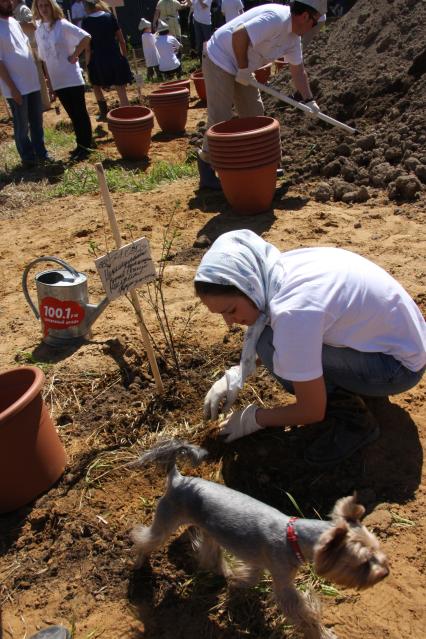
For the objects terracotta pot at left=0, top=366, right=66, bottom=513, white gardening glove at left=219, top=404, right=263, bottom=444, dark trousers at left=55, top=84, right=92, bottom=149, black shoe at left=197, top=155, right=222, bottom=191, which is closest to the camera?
terracotta pot at left=0, top=366, right=66, bottom=513

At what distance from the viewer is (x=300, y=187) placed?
5.61m

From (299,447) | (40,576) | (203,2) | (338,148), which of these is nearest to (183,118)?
(338,148)

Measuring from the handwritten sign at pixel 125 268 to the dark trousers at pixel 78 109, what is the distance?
5.07m

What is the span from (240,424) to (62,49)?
604cm

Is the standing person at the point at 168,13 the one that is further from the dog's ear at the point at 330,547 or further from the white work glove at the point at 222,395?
the dog's ear at the point at 330,547

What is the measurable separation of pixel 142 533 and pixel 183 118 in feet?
24.5

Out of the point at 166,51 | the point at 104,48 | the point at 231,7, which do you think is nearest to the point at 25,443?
the point at 104,48

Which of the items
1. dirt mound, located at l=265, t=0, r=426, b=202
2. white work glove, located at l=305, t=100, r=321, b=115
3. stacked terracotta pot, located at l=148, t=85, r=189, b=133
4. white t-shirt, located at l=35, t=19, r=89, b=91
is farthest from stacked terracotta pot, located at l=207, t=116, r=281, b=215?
stacked terracotta pot, located at l=148, t=85, r=189, b=133

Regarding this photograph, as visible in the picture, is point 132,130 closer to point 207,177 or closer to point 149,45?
point 207,177

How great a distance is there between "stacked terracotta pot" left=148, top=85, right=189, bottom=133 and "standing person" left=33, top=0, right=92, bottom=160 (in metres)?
1.39

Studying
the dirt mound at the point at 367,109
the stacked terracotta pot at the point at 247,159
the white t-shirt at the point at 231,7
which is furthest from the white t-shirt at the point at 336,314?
the white t-shirt at the point at 231,7

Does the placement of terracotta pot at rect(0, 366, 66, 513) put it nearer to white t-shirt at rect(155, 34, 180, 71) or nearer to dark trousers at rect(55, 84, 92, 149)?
dark trousers at rect(55, 84, 92, 149)

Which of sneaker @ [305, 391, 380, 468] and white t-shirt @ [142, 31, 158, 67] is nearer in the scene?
sneaker @ [305, 391, 380, 468]

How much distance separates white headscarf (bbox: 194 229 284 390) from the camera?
1994mm
